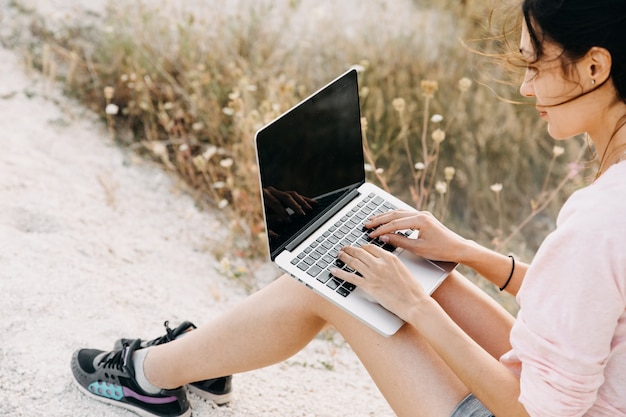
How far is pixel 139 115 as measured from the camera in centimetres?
345

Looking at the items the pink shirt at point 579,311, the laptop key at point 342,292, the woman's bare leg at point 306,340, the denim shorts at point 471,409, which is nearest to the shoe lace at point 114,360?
the woman's bare leg at point 306,340

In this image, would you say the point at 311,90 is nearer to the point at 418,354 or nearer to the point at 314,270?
the point at 314,270

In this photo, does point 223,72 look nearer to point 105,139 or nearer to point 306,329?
point 105,139

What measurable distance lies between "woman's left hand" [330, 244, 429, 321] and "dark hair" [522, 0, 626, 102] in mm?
519

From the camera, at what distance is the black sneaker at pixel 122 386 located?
1911 mm

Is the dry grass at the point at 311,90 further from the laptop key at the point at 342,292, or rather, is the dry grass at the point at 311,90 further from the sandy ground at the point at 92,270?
the laptop key at the point at 342,292

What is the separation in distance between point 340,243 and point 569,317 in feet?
2.26

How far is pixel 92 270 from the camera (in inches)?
100

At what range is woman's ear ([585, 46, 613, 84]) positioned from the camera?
3.95 ft

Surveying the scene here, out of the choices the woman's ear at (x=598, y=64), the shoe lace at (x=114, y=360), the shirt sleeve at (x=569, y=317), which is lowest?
the shoe lace at (x=114, y=360)

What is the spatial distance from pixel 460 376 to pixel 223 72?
2.46 meters

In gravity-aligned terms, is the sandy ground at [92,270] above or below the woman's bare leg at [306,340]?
below

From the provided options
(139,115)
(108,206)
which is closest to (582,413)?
(108,206)

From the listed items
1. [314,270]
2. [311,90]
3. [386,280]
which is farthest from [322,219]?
[311,90]
